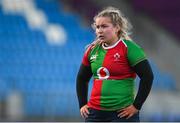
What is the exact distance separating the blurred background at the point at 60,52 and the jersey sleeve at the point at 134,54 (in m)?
6.22

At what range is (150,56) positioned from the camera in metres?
12.2

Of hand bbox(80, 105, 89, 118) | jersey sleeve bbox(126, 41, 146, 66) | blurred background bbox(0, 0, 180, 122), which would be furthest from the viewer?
blurred background bbox(0, 0, 180, 122)

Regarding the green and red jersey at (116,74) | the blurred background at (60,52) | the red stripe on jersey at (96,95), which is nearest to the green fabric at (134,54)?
the green and red jersey at (116,74)

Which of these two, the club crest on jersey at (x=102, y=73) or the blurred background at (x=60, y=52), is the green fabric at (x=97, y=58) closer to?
the club crest on jersey at (x=102, y=73)

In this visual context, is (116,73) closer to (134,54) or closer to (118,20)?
(134,54)

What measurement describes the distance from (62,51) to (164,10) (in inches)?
91.0

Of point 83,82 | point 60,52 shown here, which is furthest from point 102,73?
point 60,52

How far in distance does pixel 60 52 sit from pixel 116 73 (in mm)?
7572

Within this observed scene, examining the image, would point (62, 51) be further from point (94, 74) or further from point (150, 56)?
point (94, 74)

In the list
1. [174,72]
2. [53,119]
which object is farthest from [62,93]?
[174,72]

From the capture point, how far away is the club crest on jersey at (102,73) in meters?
4.13

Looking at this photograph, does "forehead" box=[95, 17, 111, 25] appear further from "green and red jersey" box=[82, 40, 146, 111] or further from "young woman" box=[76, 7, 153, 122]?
"green and red jersey" box=[82, 40, 146, 111]

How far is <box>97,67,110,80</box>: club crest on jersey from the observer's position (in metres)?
4.13

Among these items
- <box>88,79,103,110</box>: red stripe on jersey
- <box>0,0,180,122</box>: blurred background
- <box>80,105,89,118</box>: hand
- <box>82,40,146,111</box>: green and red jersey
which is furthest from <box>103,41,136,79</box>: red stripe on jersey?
<box>0,0,180,122</box>: blurred background
